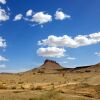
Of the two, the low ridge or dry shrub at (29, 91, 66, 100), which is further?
the low ridge

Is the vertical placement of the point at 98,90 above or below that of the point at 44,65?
below

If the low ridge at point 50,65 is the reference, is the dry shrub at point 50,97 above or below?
below

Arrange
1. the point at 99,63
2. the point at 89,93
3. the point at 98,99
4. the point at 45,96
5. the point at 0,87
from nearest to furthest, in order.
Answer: the point at 45,96 < the point at 98,99 < the point at 89,93 < the point at 0,87 < the point at 99,63

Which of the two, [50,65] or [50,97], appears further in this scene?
[50,65]

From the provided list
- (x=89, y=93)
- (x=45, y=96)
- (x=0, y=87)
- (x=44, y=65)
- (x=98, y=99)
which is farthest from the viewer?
(x=44, y=65)

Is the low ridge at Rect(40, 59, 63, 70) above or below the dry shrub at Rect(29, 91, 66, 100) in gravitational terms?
above

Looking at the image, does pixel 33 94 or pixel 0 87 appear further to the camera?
pixel 0 87

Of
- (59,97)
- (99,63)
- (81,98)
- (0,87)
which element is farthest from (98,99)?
(99,63)

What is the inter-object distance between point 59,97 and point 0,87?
1116cm

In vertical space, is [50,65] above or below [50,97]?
above

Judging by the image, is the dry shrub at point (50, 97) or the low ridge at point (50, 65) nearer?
the dry shrub at point (50, 97)

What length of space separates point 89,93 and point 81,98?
415 centimetres

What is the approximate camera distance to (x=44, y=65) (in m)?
163

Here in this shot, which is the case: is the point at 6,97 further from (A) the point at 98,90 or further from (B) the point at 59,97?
(A) the point at 98,90
